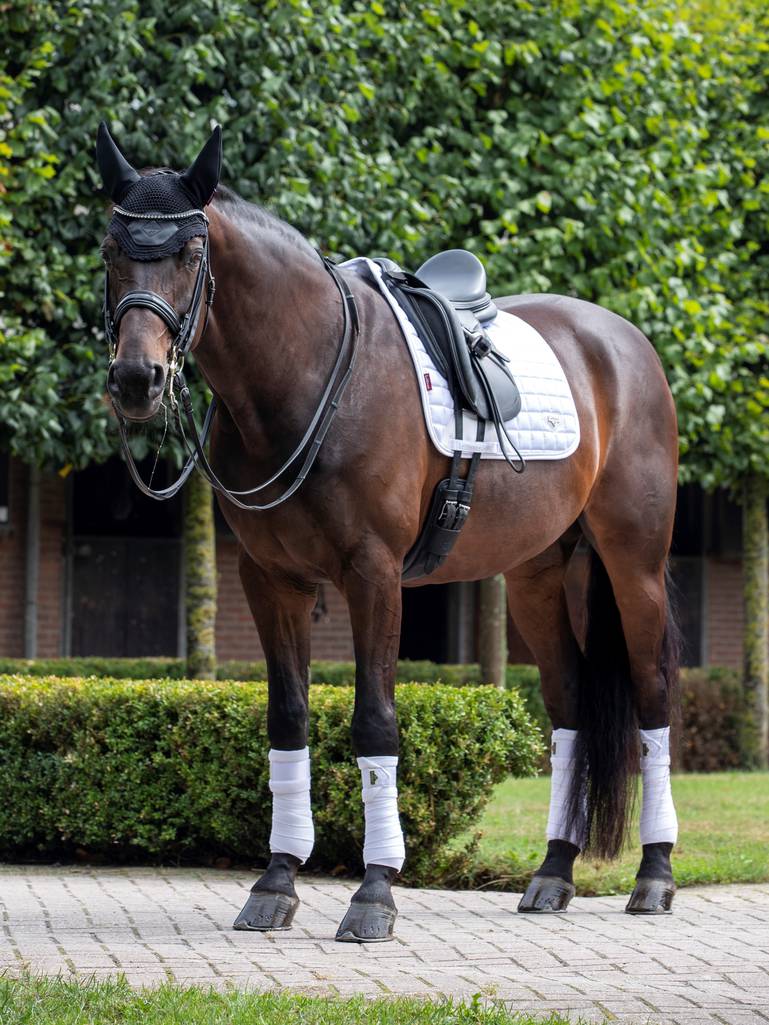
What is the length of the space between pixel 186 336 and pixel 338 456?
0.74 meters

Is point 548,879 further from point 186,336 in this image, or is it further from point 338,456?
point 186,336

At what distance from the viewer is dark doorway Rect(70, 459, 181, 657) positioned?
54.3 feet

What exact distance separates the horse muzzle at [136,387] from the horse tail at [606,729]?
272 centimetres

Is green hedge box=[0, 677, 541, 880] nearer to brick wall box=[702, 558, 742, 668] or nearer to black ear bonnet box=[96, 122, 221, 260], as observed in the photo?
black ear bonnet box=[96, 122, 221, 260]

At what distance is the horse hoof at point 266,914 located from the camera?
5473 millimetres

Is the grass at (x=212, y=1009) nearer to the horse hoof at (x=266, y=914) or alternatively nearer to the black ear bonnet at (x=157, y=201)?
the horse hoof at (x=266, y=914)

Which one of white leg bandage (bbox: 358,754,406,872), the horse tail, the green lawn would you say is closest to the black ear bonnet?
white leg bandage (bbox: 358,754,406,872)

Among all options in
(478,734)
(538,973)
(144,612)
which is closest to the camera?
(538,973)

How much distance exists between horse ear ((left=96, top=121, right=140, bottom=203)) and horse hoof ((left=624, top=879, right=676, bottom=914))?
3545 millimetres

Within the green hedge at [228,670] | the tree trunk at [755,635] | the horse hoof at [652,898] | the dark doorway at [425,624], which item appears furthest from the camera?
the dark doorway at [425,624]

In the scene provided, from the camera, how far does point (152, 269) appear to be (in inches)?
189

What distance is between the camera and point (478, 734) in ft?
23.7

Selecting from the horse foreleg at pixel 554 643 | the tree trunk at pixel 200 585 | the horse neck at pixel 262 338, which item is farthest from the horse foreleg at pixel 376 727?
the tree trunk at pixel 200 585

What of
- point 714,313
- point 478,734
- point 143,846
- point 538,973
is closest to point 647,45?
point 714,313
